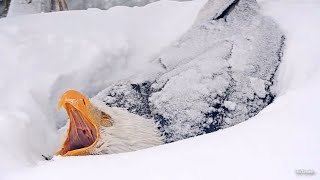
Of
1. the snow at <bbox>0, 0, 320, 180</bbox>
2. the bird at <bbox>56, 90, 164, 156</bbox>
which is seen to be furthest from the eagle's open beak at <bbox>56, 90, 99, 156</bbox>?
the snow at <bbox>0, 0, 320, 180</bbox>

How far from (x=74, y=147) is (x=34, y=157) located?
0.20 meters

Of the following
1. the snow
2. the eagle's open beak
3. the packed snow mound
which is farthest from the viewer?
the packed snow mound

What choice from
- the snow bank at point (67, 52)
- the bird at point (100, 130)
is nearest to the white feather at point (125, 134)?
the bird at point (100, 130)

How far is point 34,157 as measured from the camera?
0.86 meters

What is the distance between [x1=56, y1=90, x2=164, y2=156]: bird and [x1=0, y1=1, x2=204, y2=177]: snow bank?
0.08 metres

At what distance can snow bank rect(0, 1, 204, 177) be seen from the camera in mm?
1158

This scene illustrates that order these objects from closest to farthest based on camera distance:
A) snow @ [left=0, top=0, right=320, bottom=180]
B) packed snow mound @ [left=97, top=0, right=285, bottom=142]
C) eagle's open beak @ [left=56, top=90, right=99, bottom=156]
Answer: snow @ [left=0, top=0, right=320, bottom=180], eagle's open beak @ [left=56, top=90, right=99, bottom=156], packed snow mound @ [left=97, top=0, right=285, bottom=142]

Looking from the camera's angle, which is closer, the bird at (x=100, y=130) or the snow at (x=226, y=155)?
the snow at (x=226, y=155)

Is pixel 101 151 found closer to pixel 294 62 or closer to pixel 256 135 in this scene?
pixel 256 135

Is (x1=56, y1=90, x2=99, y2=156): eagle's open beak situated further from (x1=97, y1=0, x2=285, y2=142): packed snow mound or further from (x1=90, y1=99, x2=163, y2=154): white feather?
(x1=97, y1=0, x2=285, y2=142): packed snow mound

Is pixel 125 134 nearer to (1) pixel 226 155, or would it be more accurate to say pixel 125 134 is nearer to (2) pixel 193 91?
(2) pixel 193 91

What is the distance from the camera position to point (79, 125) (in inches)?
42.2

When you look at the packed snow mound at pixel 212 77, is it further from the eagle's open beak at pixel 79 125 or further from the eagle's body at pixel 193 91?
the eagle's open beak at pixel 79 125

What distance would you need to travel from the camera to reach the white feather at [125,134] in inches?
39.8
